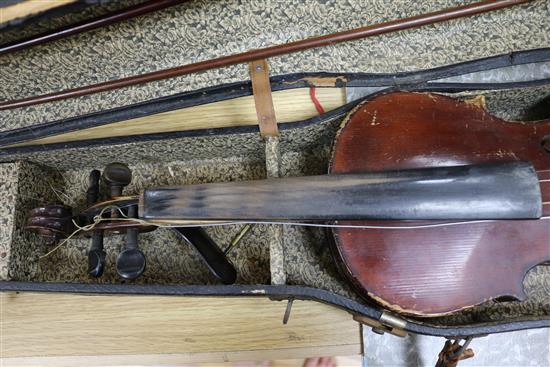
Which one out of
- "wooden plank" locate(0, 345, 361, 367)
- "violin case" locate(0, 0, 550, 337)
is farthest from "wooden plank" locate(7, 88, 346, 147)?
"wooden plank" locate(0, 345, 361, 367)

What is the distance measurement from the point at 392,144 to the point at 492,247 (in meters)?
0.27

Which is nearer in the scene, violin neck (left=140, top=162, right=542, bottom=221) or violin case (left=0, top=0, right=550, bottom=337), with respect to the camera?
violin neck (left=140, top=162, right=542, bottom=221)

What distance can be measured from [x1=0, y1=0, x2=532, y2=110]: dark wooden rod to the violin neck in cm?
27

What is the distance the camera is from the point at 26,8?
24.0 inches

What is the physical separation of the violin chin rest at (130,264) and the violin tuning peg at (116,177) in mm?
130

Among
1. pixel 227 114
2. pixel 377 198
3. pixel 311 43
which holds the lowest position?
pixel 377 198

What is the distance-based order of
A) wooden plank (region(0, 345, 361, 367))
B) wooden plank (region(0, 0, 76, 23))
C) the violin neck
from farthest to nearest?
1. wooden plank (region(0, 345, 361, 367))
2. the violin neck
3. wooden plank (region(0, 0, 76, 23))

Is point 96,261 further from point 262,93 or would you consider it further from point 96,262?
point 262,93

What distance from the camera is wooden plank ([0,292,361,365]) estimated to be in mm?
1064

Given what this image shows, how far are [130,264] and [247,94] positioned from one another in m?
0.42

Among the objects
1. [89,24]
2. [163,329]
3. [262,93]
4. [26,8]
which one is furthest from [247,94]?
[163,329]

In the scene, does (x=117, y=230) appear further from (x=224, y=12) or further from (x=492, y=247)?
(x=492, y=247)

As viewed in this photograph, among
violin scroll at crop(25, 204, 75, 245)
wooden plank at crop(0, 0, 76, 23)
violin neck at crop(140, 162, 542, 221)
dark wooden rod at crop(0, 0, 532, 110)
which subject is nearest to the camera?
wooden plank at crop(0, 0, 76, 23)

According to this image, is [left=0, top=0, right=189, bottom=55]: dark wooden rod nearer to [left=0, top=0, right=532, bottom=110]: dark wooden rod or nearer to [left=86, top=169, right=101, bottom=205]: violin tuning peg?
[left=0, top=0, right=532, bottom=110]: dark wooden rod
